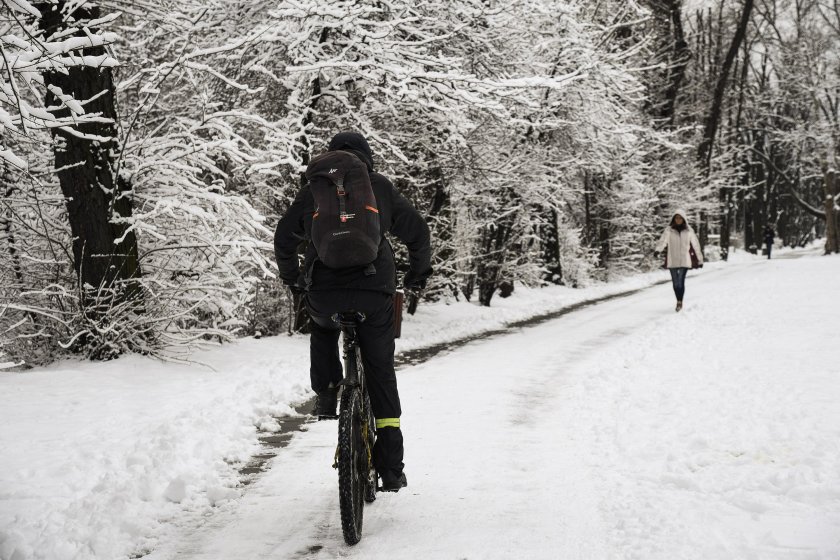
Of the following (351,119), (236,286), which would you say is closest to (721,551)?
(236,286)

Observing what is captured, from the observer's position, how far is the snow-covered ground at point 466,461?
3676 millimetres

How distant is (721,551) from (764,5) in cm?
4095

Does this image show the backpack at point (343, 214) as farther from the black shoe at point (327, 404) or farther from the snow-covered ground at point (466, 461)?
the snow-covered ground at point (466, 461)

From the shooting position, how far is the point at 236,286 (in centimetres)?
882

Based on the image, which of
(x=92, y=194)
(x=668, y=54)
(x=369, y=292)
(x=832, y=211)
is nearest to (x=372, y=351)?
(x=369, y=292)

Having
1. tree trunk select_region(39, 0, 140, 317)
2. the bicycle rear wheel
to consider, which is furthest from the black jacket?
tree trunk select_region(39, 0, 140, 317)

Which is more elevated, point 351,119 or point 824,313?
point 351,119

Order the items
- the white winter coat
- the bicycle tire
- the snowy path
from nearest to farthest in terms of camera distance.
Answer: the bicycle tire → the snowy path → the white winter coat

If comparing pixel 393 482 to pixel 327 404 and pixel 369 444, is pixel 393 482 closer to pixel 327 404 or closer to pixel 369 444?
pixel 369 444

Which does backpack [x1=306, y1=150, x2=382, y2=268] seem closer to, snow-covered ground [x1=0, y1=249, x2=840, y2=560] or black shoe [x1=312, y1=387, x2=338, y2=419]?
black shoe [x1=312, y1=387, x2=338, y2=419]

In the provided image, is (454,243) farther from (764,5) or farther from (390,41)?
(764,5)

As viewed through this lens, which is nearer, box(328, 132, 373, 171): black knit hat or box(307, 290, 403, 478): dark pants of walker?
box(307, 290, 403, 478): dark pants of walker

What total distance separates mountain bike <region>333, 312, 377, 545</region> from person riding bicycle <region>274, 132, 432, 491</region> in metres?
0.06

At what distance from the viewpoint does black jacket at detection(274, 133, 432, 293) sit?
3.75m
